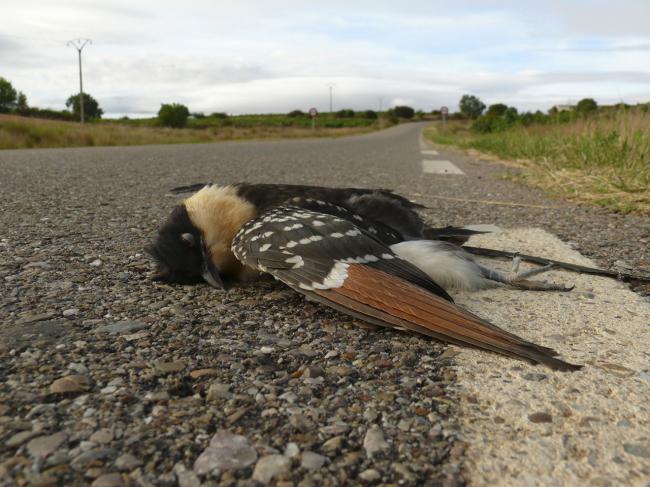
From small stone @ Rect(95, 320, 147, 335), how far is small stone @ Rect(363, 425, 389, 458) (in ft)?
3.40

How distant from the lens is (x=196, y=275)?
2.73 meters

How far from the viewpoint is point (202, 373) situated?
1766 mm

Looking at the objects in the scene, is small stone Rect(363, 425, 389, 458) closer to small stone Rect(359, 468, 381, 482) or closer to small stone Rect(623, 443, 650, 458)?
small stone Rect(359, 468, 381, 482)

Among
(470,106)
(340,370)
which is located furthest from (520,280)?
(470,106)

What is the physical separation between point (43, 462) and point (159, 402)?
0.34 m

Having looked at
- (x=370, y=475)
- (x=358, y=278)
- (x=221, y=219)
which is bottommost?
(x=370, y=475)

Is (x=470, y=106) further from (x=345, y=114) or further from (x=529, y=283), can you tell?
(x=529, y=283)

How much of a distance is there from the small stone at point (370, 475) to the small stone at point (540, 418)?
1.55ft

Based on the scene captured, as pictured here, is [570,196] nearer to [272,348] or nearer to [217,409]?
[272,348]

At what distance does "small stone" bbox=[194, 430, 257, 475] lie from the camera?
1.31 m

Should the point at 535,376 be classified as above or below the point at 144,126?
below

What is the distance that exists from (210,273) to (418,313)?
3.59ft

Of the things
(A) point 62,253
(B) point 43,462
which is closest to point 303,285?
(B) point 43,462

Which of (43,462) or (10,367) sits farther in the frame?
(10,367)
